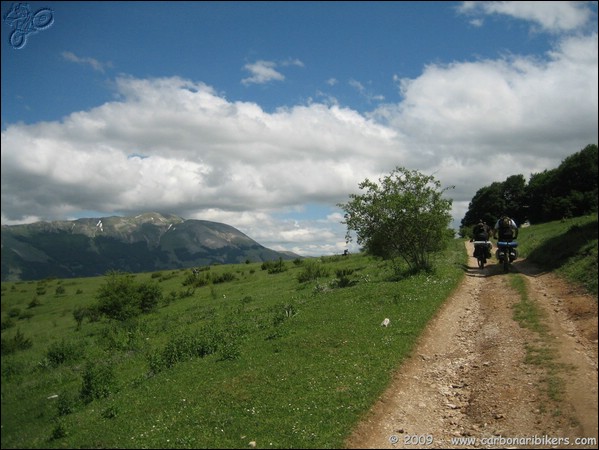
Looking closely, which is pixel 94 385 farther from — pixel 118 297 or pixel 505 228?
pixel 505 228

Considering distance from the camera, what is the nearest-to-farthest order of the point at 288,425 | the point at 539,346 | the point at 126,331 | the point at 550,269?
the point at 288,425 → the point at 539,346 → the point at 550,269 → the point at 126,331

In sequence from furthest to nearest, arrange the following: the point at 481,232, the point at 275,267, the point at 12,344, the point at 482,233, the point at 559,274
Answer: the point at 275,267 → the point at 481,232 → the point at 482,233 → the point at 559,274 → the point at 12,344

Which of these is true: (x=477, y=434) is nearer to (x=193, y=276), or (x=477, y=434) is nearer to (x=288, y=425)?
(x=288, y=425)

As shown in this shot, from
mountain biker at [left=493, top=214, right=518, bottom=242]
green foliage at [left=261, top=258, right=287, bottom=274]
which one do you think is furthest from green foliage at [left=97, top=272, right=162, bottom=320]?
green foliage at [left=261, top=258, right=287, bottom=274]

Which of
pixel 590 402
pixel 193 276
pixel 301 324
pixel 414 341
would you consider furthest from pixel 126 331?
pixel 193 276

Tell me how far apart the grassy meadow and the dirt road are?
0.78m

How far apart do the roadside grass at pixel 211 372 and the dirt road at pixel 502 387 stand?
889mm

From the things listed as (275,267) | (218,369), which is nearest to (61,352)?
(218,369)

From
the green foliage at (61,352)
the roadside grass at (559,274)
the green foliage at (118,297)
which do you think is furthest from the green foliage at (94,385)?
the roadside grass at (559,274)

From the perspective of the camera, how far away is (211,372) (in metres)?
17.1

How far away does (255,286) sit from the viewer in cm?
5316

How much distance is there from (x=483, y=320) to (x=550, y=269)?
589 cm

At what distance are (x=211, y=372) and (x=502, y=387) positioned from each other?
11.1 meters

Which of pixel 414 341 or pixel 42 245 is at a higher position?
pixel 42 245
